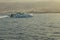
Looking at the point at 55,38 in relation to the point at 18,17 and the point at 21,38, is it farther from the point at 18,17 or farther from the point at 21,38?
the point at 18,17

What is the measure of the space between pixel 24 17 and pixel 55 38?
3583 cm

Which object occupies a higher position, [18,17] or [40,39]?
[18,17]

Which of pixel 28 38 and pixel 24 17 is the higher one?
pixel 24 17

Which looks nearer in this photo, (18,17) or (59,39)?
(59,39)

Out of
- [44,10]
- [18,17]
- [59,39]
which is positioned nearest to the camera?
[59,39]

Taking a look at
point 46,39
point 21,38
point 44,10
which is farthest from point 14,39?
point 44,10

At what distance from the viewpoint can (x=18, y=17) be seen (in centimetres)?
6300

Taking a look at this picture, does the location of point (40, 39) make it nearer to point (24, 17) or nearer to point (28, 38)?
point (28, 38)

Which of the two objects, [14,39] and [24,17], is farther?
[24,17]

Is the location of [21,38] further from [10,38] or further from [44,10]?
[44,10]

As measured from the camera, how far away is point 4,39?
27.0 m

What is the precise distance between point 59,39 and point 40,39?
170cm

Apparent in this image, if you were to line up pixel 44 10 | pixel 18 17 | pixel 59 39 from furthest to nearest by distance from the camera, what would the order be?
1. pixel 44 10
2. pixel 18 17
3. pixel 59 39

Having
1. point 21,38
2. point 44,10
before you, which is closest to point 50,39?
point 21,38
